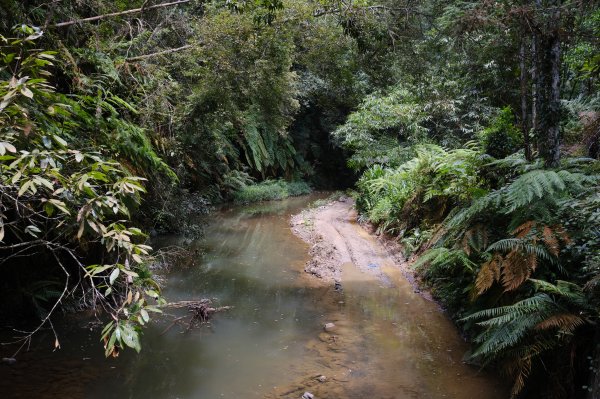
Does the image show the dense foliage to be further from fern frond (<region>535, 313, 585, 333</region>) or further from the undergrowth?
the undergrowth

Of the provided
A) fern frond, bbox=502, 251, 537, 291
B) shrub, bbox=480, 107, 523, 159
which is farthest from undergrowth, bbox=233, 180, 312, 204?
fern frond, bbox=502, 251, 537, 291

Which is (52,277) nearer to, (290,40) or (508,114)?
(290,40)

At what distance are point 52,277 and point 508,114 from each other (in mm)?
6774

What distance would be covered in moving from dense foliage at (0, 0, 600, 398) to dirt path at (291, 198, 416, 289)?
0.43 metres

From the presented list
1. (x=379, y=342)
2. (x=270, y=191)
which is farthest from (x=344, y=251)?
(x=270, y=191)

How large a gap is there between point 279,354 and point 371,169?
27.7ft

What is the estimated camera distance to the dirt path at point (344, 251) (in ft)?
24.4

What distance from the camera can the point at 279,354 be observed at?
4.61 metres

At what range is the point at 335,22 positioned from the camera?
10055mm

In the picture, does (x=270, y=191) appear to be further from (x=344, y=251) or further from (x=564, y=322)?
(x=564, y=322)

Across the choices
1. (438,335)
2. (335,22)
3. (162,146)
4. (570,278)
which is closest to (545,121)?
(570,278)

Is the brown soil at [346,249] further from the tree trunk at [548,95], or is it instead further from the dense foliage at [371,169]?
the tree trunk at [548,95]

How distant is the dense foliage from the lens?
277 centimetres

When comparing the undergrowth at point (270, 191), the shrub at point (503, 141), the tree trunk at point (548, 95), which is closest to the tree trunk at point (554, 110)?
the tree trunk at point (548, 95)
